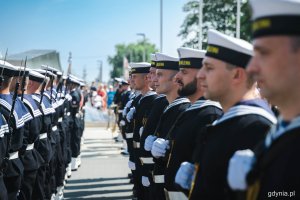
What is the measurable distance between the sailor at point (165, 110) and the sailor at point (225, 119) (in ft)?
5.17

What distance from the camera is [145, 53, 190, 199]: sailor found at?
16.4 feet

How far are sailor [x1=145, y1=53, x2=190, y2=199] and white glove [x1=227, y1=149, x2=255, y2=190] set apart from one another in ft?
8.04

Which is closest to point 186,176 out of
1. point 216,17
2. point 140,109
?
point 140,109

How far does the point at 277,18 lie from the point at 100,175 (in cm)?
1021

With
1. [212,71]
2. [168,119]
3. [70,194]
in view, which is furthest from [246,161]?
[70,194]

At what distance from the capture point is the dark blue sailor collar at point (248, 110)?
3.02 m

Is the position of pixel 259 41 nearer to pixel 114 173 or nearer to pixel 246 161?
pixel 246 161

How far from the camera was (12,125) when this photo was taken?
209 inches

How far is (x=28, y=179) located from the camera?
630 cm

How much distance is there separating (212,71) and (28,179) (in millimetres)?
3729

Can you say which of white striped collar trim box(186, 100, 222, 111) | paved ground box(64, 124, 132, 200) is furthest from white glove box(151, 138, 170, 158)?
paved ground box(64, 124, 132, 200)

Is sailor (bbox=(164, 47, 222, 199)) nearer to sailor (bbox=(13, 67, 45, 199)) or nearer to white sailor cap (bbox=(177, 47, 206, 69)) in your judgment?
white sailor cap (bbox=(177, 47, 206, 69))

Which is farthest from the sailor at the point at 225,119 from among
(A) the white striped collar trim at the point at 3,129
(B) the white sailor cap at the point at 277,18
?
(A) the white striped collar trim at the point at 3,129

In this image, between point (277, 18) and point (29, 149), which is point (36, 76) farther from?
point (277, 18)
